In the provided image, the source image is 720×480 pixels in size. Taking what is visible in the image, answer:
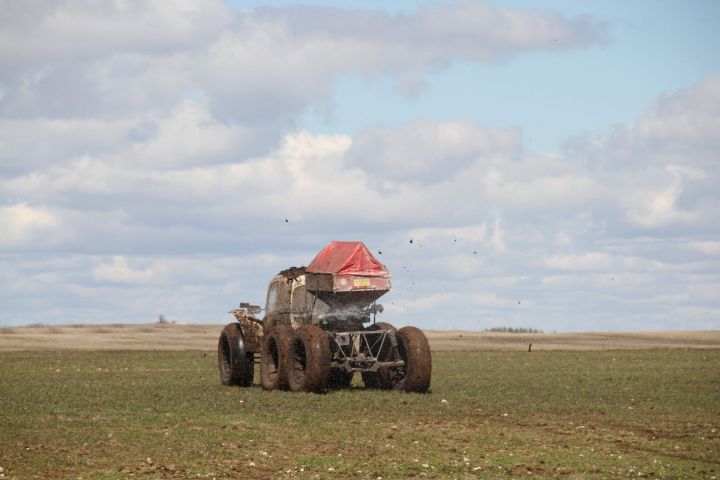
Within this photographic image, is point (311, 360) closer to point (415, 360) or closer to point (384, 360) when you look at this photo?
point (415, 360)

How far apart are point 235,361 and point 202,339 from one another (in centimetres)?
4600

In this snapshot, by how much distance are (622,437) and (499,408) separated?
213 inches

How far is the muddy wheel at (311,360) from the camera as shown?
3017cm

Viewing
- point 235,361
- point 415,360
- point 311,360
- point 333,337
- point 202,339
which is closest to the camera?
point 311,360

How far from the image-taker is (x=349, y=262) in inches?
1270

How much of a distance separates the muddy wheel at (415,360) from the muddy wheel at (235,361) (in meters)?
5.72

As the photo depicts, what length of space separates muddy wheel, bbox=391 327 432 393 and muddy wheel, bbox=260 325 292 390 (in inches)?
128

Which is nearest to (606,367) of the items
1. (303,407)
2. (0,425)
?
(303,407)

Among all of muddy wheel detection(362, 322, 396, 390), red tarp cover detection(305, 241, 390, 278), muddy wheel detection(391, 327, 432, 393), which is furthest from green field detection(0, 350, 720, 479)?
red tarp cover detection(305, 241, 390, 278)

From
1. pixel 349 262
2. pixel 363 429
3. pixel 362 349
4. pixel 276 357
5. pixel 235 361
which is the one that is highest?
pixel 349 262

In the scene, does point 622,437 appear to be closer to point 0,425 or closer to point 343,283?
point 343,283

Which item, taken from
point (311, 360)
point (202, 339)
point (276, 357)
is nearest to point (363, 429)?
point (311, 360)

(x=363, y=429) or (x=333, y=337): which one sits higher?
(x=333, y=337)

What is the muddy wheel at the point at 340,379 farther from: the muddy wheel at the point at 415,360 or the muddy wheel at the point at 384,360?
the muddy wheel at the point at 415,360
